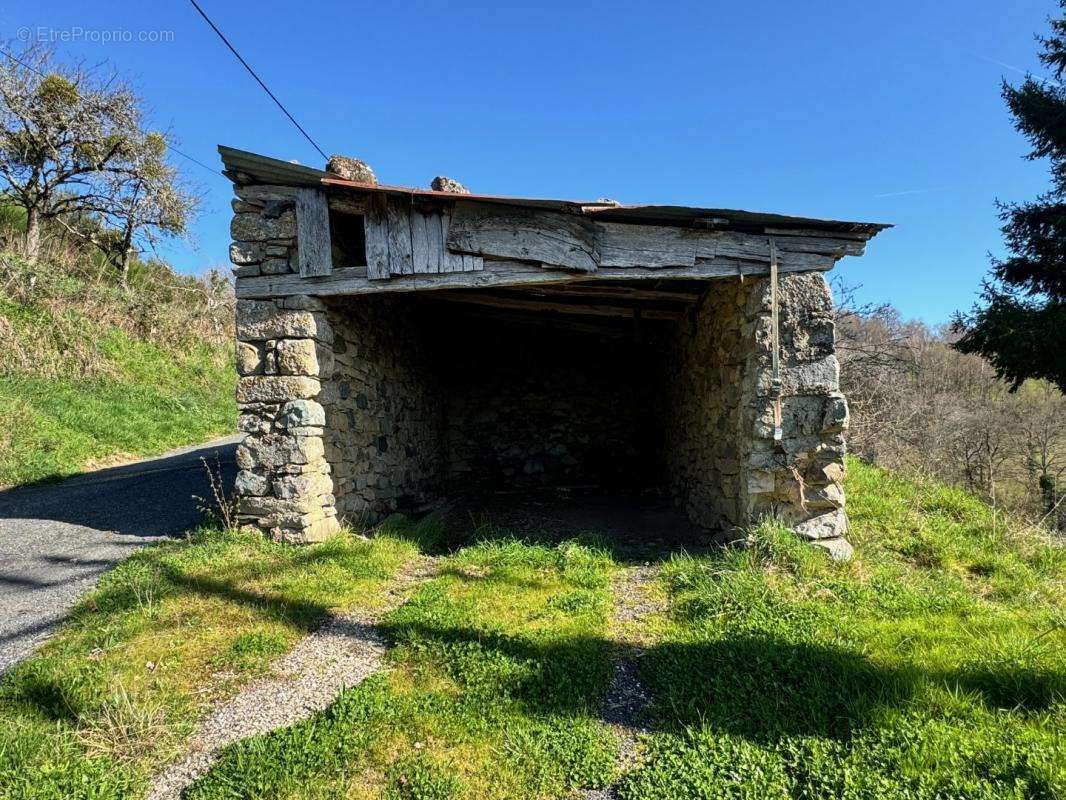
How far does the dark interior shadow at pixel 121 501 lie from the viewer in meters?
5.17

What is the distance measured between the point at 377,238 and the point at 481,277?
0.96 meters

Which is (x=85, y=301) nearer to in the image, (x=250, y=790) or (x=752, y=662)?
(x=250, y=790)

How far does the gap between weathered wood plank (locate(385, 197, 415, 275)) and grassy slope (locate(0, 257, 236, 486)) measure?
21.3ft

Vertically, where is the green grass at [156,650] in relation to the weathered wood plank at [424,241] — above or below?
below

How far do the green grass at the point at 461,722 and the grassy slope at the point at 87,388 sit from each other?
23.9 feet

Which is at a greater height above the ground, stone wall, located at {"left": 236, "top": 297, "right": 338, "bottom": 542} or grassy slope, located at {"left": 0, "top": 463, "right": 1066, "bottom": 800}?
stone wall, located at {"left": 236, "top": 297, "right": 338, "bottom": 542}

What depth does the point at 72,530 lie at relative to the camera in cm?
498

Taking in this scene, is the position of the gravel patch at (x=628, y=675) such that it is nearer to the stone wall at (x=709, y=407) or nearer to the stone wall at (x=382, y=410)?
the stone wall at (x=709, y=407)

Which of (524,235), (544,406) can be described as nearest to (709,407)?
(524,235)

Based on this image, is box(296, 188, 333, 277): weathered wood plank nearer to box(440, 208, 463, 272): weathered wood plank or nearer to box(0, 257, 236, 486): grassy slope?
box(440, 208, 463, 272): weathered wood plank

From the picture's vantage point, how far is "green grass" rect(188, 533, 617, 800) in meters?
2.12

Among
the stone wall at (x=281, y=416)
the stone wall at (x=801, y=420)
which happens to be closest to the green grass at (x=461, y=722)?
the stone wall at (x=281, y=416)

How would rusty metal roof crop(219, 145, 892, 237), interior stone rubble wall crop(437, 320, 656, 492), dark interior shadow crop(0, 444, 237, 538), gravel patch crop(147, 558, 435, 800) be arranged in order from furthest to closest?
interior stone rubble wall crop(437, 320, 656, 492), dark interior shadow crop(0, 444, 237, 538), rusty metal roof crop(219, 145, 892, 237), gravel patch crop(147, 558, 435, 800)

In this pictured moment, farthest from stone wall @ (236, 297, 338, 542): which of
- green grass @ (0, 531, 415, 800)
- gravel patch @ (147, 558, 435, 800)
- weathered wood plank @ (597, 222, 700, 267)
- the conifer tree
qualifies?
the conifer tree
